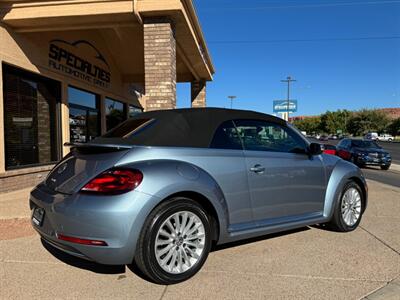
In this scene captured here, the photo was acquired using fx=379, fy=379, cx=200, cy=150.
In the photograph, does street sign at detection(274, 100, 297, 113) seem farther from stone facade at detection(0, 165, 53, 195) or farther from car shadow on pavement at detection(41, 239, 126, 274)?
car shadow on pavement at detection(41, 239, 126, 274)

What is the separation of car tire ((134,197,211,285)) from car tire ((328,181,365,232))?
221 centimetres

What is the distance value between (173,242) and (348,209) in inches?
114

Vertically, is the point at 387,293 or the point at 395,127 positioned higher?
the point at 395,127

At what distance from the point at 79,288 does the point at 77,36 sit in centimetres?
907

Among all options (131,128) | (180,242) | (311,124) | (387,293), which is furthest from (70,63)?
(311,124)

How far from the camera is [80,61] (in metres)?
11.4

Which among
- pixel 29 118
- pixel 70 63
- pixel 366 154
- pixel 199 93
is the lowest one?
pixel 366 154

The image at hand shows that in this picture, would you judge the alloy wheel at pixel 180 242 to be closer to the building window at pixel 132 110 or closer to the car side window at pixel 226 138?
the car side window at pixel 226 138

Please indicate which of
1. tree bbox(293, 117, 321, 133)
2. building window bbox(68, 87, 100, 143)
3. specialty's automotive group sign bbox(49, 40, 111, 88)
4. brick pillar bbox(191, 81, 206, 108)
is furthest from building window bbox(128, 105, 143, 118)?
tree bbox(293, 117, 321, 133)

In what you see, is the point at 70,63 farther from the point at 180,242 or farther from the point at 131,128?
the point at 180,242

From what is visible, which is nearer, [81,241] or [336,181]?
[81,241]

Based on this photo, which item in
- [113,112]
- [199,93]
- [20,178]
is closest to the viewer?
[20,178]

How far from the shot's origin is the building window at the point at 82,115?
37.2 ft

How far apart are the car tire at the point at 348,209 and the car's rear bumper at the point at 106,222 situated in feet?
9.67
